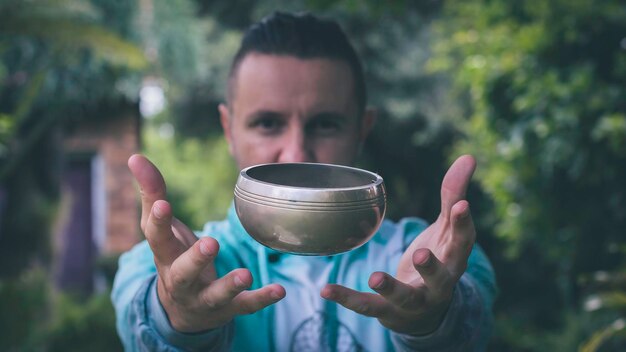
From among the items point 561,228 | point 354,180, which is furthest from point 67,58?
point 354,180

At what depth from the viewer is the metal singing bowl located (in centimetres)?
114

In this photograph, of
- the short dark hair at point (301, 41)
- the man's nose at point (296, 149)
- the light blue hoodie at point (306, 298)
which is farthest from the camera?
the short dark hair at point (301, 41)

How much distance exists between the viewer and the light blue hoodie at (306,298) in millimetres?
1444

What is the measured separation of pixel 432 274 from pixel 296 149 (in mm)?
590

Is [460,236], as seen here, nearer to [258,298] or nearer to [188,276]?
[258,298]

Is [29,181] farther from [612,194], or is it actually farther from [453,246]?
[453,246]

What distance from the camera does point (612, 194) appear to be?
4.00 meters

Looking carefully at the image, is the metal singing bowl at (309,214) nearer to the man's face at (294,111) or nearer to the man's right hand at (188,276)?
the man's right hand at (188,276)

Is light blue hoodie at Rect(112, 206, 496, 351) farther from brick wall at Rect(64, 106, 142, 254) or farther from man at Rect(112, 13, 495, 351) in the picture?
brick wall at Rect(64, 106, 142, 254)

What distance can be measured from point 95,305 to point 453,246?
6783mm

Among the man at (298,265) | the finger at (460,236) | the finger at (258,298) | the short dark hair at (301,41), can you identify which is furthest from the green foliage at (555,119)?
the finger at (258,298)

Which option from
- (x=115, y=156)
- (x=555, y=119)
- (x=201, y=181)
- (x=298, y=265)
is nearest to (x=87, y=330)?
(x=115, y=156)

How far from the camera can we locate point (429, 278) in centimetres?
120

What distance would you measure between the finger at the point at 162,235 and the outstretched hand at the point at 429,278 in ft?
1.09
